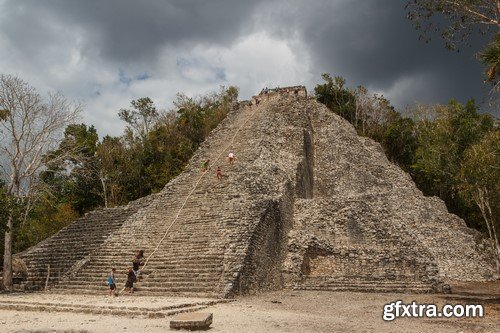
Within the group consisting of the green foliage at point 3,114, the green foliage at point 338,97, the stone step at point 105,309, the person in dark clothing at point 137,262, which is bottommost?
the stone step at point 105,309

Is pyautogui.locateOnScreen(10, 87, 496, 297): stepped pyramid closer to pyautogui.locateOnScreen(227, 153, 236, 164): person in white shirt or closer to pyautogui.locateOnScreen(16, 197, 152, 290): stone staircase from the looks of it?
pyautogui.locateOnScreen(16, 197, 152, 290): stone staircase

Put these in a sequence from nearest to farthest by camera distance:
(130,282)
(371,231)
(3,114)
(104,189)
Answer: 1. (130,282)
2. (3,114)
3. (371,231)
4. (104,189)

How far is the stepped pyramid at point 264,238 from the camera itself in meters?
13.0

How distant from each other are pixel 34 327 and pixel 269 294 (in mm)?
7158

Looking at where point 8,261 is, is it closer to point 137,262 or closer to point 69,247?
point 69,247

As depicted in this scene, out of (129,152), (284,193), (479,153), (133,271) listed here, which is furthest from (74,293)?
(129,152)

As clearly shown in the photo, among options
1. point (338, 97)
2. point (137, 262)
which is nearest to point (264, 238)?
point (137, 262)

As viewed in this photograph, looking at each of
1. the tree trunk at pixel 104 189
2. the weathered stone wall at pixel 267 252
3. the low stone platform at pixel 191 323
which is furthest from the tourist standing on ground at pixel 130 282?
the tree trunk at pixel 104 189

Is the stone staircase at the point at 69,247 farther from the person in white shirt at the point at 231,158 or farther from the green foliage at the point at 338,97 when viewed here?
the green foliage at the point at 338,97

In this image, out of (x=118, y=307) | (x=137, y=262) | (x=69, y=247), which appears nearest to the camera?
(x=118, y=307)

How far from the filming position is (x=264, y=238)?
14.0 meters

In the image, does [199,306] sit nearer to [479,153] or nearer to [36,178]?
[36,178]

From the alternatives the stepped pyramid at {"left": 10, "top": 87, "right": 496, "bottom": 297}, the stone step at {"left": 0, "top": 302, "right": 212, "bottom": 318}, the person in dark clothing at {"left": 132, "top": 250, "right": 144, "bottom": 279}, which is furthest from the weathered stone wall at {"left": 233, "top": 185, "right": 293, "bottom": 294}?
the person in dark clothing at {"left": 132, "top": 250, "right": 144, "bottom": 279}

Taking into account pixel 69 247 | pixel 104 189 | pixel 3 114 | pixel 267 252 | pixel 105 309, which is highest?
pixel 3 114
